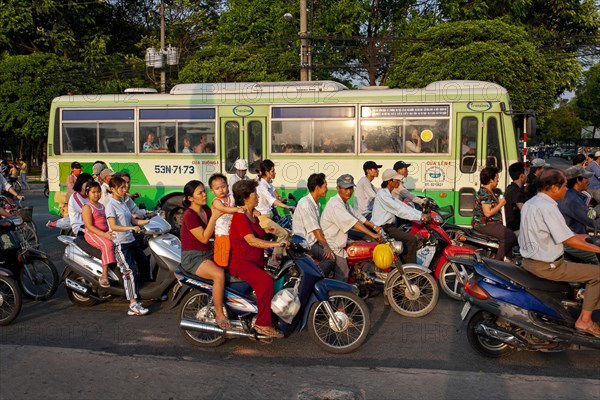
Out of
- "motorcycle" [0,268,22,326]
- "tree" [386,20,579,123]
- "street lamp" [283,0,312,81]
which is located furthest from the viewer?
"tree" [386,20,579,123]

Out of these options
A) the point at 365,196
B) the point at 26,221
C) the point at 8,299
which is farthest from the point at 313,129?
the point at 8,299

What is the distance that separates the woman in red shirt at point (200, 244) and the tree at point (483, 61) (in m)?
18.2

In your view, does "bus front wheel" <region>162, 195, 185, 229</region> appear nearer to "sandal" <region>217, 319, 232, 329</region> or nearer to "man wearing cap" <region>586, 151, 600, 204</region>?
"sandal" <region>217, 319, 232, 329</region>

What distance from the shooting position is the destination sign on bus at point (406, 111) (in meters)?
11.9

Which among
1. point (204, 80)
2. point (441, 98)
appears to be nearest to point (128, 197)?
point (441, 98)

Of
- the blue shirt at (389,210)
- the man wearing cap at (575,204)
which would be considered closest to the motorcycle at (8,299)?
the blue shirt at (389,210)

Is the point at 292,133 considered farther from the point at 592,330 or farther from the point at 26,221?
the point at 592,330

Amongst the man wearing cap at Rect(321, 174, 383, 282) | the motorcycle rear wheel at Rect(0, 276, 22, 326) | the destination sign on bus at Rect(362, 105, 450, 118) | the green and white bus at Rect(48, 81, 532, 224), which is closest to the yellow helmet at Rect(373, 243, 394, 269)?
the man wearing cap at Rect(321, 174, 383, 282)

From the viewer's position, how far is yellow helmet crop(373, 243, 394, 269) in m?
6.33

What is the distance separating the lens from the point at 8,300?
628cm

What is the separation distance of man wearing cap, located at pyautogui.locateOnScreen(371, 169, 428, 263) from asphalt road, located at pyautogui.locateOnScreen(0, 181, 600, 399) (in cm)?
96

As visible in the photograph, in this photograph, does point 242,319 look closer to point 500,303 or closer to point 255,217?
point 255,217

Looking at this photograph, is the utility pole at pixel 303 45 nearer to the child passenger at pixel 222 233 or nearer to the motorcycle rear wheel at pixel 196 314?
the child passenger at pixel 222 233

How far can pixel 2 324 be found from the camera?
20.6 ft
